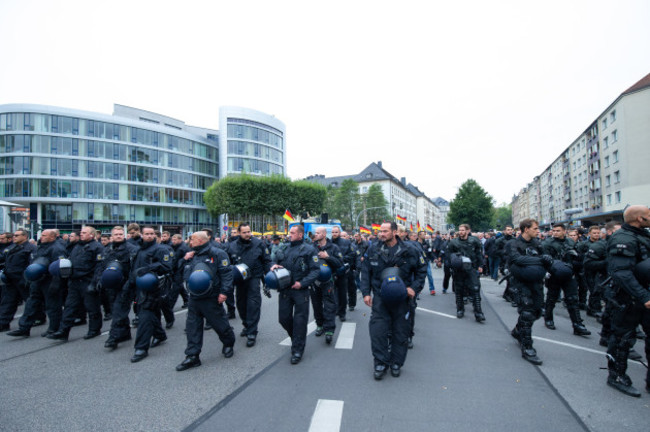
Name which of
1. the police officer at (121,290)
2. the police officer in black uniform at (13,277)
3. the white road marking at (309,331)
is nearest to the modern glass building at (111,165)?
the police officer in black uniform at (13,277)

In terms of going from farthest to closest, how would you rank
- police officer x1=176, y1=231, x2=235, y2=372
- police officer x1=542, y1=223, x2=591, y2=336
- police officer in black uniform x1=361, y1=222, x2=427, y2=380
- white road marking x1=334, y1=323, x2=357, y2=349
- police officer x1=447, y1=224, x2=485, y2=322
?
police officer x1=447, y1=224, x2=485, y2=322
police officer x1=542, y1=223, x2=591, y2=336
white road marking x1=334, y1=323, x2=357, y2=349
police officer x1=176, y1=231, x2=235, y2=372
police officer in black uniform x1=361, y1=222, x2=427, y2=380

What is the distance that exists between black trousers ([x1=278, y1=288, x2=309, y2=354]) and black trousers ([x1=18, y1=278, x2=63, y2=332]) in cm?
428

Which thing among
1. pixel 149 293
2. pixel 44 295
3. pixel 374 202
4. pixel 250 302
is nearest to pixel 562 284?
pixel 250 302

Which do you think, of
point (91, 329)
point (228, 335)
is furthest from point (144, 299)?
point (91, 329)

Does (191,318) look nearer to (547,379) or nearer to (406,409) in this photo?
(406,409)

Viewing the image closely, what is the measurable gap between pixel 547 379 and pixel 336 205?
63.7 m

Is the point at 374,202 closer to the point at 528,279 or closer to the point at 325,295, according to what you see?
the point at 325,295

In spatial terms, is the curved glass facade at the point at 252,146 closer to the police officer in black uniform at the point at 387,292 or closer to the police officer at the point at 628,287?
the police officer in black uniform at the point at 387,292

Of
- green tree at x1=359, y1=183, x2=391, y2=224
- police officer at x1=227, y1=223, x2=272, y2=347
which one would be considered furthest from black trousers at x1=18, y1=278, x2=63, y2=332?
green tree at x1=359, y1=183, x2=391, y2=224

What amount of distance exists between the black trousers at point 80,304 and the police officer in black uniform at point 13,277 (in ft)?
5.30

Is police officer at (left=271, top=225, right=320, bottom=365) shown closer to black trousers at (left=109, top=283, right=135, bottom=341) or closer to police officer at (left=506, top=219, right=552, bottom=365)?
black trousers at (left=109, top=283, right=135, bottom=341)

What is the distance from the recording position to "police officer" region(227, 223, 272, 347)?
528 cm

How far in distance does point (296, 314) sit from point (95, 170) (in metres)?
49.5

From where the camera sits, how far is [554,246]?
6.49 meters
